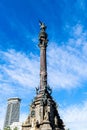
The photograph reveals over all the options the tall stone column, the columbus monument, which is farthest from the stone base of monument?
the tall stone column

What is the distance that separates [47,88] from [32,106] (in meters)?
3.76

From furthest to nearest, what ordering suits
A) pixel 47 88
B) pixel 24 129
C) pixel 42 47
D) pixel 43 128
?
pixel 42 47 < pixel 47 88 < pixel 24 129 < pixel 43 128

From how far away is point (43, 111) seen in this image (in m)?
35.3

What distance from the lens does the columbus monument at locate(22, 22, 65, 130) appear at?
3406 cm

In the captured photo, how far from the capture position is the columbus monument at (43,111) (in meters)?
34.1

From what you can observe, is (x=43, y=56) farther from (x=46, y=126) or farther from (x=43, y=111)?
(x=46, y=126)

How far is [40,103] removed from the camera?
1415 inches

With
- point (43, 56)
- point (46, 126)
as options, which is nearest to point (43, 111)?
point (46, 126)

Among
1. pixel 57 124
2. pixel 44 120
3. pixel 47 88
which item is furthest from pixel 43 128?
pixel 47 88

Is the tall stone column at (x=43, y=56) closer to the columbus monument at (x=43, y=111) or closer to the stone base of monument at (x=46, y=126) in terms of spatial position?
the columbus monument at (x=43, y=111)

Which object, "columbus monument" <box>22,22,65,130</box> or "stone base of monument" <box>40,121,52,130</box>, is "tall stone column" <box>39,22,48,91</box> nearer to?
"columbus monument" <box>22,22,65,130</box>

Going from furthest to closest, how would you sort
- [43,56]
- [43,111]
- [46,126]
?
[43,56]
[43,111]
[46,126]

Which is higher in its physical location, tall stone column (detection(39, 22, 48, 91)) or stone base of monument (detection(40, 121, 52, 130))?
tall stone column (detection(39, 22, 48, 91))

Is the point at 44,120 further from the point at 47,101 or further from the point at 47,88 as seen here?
the point at 47,88
